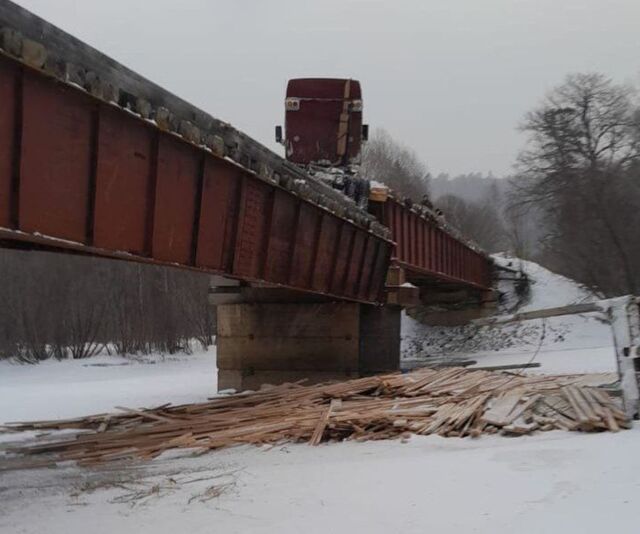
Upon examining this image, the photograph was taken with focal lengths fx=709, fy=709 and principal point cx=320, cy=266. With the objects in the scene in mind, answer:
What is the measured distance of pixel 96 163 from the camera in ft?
25.2

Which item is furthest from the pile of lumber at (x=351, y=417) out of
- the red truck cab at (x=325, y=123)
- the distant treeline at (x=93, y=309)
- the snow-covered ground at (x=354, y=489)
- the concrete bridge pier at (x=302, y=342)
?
the distant treeline at (x=93, y=309)

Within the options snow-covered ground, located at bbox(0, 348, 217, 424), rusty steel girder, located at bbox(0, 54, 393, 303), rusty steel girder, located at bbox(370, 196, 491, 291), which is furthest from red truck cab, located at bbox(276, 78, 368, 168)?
snow-covered ground, located at bbox(0, 348, 217, 424)

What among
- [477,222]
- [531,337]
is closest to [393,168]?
[477,222]

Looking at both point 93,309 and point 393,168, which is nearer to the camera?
point 93,309

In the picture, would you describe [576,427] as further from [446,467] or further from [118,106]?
[118,106]

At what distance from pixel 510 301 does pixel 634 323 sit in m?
30.1

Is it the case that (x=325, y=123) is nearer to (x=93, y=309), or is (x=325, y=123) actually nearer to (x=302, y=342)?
(x=302, y=342)

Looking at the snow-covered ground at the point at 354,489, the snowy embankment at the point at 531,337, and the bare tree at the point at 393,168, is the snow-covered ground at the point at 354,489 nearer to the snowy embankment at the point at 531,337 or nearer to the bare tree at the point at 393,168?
the snowy embankment at the point at 531,337

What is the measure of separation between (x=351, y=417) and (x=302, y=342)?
832cm

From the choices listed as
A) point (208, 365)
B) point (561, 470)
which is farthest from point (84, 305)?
point (561, 470)

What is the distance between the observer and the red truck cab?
771 inches

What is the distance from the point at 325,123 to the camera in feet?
65.2

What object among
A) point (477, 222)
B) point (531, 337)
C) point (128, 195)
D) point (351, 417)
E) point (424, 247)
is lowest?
point (351, 417)

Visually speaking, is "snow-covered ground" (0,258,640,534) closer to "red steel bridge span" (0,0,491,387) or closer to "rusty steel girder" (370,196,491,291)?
"red steel bridge span" (0,0,491,387)
